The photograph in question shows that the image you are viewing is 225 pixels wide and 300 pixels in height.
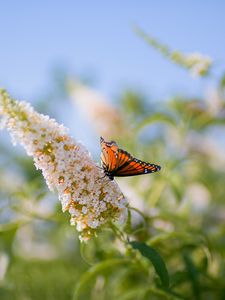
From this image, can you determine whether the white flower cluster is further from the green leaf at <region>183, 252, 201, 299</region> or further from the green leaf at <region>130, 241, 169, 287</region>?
the green leaf at <region>183, 252, 201, 299</region>

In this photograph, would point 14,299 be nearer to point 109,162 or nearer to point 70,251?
point 70,251

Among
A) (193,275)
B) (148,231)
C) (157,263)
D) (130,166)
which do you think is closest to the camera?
(157,263)

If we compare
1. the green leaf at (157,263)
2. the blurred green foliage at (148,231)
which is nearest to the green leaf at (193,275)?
the blurred green foliage at (148,231)

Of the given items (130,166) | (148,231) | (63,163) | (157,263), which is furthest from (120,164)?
(148,231)

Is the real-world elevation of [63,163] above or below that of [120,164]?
below

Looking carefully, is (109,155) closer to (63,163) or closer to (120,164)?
(120,164)

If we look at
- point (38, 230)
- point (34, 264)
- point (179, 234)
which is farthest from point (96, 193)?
point (38, 230)

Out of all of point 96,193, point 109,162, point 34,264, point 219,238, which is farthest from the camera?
point 34,264
